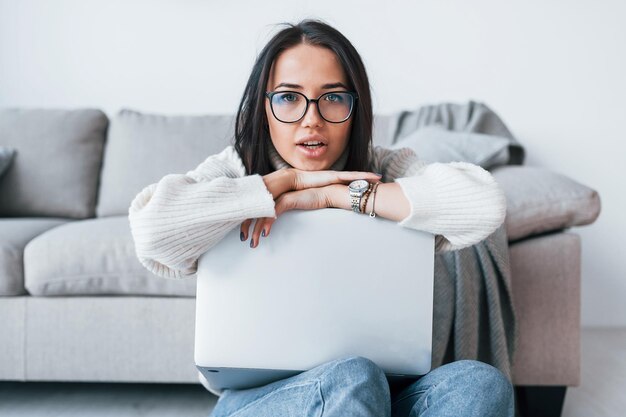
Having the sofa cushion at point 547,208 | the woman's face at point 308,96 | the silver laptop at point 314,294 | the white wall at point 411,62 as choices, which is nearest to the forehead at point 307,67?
the woman's face at point 308,96

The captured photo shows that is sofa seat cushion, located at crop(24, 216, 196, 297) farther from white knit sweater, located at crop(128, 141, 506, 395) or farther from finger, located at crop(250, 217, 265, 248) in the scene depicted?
finger, located at crop(250, 217, 265, 248)

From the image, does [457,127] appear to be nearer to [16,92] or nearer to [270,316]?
[270,316]

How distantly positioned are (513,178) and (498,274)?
0.30 meters

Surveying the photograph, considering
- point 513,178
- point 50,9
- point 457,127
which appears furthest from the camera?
point 50,9

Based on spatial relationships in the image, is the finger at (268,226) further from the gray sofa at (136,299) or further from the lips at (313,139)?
the gray sofa at (136,299)

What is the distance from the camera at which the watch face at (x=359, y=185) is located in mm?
975

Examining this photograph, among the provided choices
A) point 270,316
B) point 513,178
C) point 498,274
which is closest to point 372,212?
point 270,316

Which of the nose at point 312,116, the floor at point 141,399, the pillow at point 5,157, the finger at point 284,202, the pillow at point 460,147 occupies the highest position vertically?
the nose at point 312,116

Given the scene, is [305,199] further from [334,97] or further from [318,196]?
[334,97]

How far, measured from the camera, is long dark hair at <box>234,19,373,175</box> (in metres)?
1.09

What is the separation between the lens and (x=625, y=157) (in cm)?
250

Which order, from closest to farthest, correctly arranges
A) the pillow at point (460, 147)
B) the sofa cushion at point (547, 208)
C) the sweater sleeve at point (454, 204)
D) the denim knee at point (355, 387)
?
the denim knee at point (355, 387) → the sweater sleeve at point (454, 204) → the sofa cushion at point (547, 208) → the pillow at point (460, 147)

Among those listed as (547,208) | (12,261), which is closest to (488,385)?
(547,208)

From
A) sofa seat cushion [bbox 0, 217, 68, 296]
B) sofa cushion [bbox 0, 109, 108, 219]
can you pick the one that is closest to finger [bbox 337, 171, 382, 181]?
sofa seat cushion [bbox 0, 217, 68, 296]
